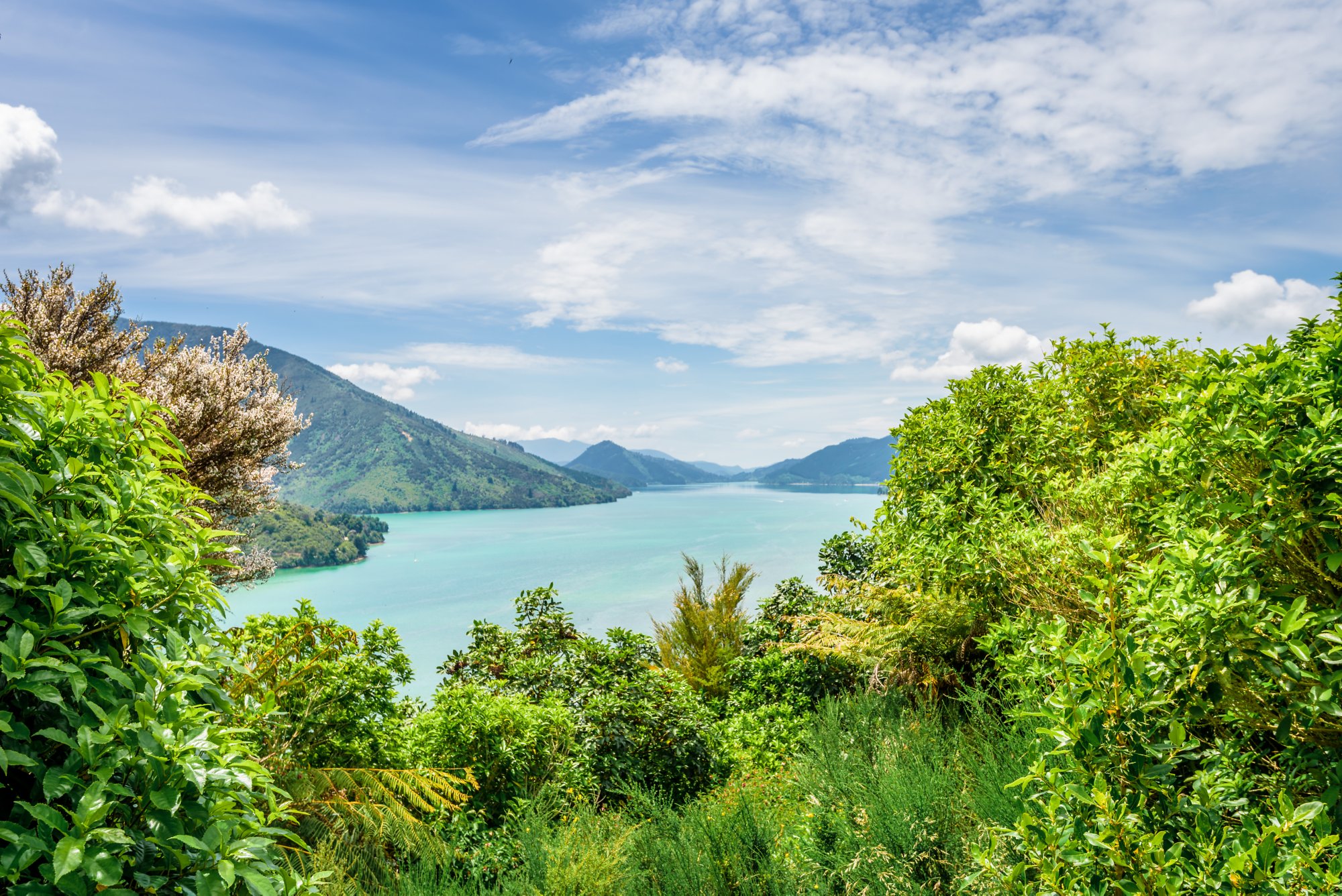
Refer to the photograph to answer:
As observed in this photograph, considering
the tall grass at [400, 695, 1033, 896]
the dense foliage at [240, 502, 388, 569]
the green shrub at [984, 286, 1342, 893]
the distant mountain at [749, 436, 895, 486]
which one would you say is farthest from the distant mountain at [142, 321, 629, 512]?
the green shrub at [984, 286, 1342, 893]

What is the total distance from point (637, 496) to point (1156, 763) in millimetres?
159444

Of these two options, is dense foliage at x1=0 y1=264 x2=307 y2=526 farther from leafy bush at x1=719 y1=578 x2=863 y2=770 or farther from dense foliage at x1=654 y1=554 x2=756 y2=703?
leafy bush at x1=719 y1=578 x2=863 y2=770

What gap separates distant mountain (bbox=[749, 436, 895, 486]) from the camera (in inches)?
6186

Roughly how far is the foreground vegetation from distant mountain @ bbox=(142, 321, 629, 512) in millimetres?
118074

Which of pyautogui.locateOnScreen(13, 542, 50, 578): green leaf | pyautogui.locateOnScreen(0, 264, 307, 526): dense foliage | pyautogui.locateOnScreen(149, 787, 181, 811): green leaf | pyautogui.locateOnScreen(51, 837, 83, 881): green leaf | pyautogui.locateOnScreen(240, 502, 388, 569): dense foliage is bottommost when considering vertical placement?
pyautogui.locateOnScreen(240, 502, 388, 569): dense foliage

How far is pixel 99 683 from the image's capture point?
1.48 m

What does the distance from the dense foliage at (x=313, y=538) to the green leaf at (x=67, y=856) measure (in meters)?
56.2

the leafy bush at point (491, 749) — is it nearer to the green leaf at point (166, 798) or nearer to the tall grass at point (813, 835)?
the tall grass at point (813, 835)

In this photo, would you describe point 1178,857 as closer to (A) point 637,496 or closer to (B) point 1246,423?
(B) point 1246,423

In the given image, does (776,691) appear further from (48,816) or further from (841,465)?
→ (841,465)

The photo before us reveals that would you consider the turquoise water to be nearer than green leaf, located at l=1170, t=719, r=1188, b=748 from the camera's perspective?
No

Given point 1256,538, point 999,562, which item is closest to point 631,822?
point 999,562

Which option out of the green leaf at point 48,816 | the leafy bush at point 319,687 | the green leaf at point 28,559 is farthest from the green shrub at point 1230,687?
the leafy bush at point 319,687

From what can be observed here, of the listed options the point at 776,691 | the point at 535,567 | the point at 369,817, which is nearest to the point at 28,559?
the point at 369,817
